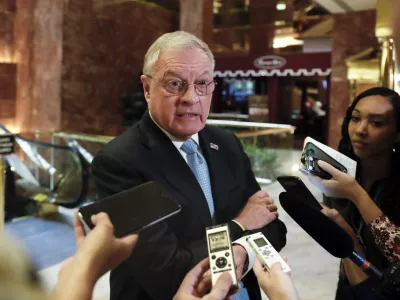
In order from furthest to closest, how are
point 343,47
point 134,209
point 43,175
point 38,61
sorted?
1. point 38,61
2. point 343,47
3. point 43,175
4. point 134,209

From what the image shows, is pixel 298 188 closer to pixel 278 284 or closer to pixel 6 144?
pixel 278 284

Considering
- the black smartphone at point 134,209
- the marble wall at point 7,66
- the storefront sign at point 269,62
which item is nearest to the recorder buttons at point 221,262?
the black smartphone at point 134,209

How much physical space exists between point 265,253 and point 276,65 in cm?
1149

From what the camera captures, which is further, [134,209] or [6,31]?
[6,31]

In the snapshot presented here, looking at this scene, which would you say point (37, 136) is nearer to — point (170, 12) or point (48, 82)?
point (48, 82)

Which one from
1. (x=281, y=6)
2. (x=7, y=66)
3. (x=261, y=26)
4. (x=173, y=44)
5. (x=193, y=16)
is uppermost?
Answer: (x=281, y=6)

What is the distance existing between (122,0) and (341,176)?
9537 millimetres

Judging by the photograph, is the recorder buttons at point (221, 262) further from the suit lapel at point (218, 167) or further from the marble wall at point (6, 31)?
the marble wall at point (6, 31)

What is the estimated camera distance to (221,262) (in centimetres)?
78

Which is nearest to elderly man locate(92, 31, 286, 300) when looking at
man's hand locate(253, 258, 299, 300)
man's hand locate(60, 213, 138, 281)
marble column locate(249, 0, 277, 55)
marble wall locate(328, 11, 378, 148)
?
man's hand locate(253, 258, 299, 300)

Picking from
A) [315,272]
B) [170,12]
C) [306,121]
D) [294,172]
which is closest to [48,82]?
[170,12]

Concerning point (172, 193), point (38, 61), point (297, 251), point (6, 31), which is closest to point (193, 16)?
point (38, 61)

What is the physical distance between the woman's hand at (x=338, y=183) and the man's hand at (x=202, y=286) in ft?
1.78

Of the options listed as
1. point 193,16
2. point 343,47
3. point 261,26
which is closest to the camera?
point 343,47
